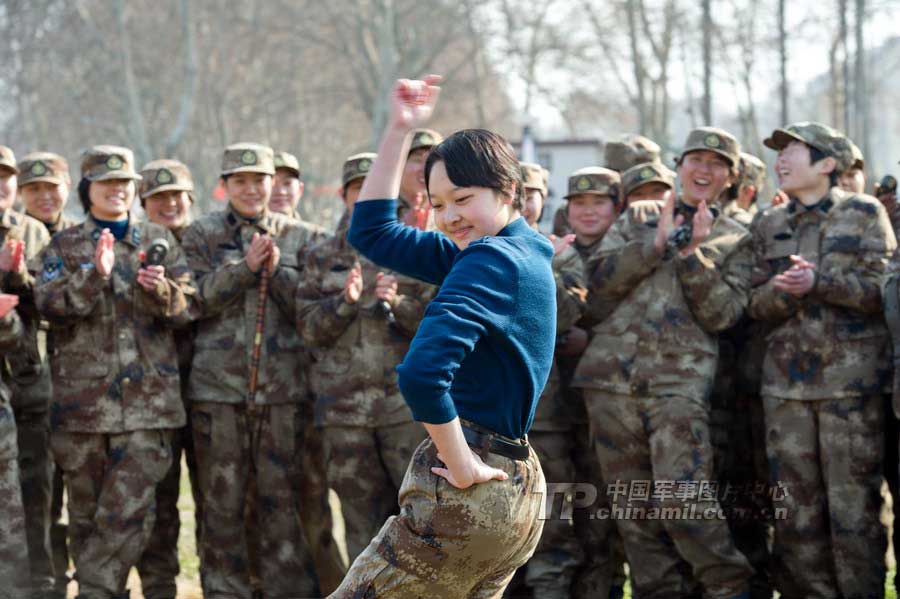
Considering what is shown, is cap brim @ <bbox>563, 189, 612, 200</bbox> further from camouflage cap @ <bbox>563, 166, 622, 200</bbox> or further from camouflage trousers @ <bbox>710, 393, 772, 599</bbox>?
camouflage trousers @ <bbox>710, 393, 772, 599</bbox>

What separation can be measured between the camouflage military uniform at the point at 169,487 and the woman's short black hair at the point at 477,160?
3.93 metres

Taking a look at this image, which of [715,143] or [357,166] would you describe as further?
[357,166]

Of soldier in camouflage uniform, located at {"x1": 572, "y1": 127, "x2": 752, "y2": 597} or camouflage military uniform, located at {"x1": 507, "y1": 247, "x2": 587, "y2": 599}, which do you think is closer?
soldier in camouflage uniform, located at {"x1": 572, "y1": 127, "x2": 752, "y2": 597}

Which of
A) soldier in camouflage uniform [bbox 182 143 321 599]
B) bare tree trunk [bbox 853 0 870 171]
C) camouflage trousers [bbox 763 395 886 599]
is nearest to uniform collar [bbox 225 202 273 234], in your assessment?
soldier in camouflage uniform [bbox 182 143 321 599]

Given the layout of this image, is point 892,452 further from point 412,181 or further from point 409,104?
point 409,104

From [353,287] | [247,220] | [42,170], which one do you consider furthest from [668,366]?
[42,170]

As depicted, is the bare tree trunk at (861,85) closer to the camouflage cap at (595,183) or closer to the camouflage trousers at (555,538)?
the camouflage cap at (595,183)

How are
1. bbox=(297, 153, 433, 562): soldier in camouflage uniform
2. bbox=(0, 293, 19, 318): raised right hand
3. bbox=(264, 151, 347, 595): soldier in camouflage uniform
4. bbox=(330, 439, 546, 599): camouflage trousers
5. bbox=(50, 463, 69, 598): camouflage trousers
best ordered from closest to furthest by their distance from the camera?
1. bbox=(330, 439, 546, 599): camouflage trousers
2. bbox=(0, 293, 19, 318): raised right hand
3. bbox=(297, 153, 433, 562): soldier in camouflage uniform
4. bbox=(264, 151, 347, 595): soldier in camouflage uniform
5. bbox=(50, 463, 69, 598): camouflage trousers

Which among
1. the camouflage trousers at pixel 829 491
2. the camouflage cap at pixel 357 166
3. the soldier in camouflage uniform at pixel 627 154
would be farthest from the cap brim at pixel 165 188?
the camouflage trousers at pixel 829 491

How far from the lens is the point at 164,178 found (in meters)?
7.57

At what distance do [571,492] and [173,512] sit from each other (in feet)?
8.07

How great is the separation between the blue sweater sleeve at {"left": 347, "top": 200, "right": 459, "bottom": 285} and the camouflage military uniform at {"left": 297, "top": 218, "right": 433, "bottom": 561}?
8.61 ft

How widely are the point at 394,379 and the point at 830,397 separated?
7.87ft

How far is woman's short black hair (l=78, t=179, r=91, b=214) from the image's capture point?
7094 millimetres
